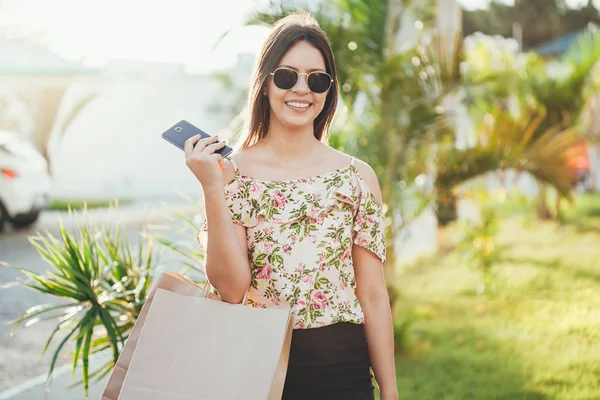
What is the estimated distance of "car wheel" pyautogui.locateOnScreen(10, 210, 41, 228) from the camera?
→ 648cm

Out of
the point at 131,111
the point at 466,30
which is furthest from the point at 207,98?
the point at 466,30

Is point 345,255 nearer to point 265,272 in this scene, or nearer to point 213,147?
point 265,272

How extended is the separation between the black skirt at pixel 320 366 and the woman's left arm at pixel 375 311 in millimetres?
113

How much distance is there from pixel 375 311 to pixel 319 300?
0.20 m

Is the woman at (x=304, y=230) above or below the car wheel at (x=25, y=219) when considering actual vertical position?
above

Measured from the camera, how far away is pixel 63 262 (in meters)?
3.10

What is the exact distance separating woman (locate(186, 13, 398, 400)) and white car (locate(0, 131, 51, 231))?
5107mm

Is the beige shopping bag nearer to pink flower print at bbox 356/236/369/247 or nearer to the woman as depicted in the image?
Answer: the woman

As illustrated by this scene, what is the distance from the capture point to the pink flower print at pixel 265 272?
5.65ft

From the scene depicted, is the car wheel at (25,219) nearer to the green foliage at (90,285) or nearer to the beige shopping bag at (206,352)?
the green foliage at (90,285)

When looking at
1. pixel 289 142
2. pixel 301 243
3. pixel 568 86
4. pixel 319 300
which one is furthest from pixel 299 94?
pixel 568 86

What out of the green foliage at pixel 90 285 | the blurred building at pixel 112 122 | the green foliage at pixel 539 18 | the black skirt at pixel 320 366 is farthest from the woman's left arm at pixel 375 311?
the green foliage at pixel 539 18

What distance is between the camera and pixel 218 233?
1638 millimetres

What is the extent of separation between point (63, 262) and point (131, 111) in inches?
238
